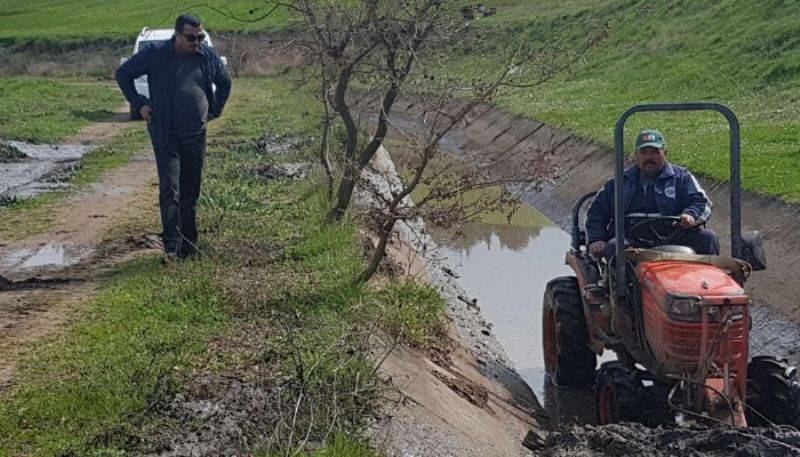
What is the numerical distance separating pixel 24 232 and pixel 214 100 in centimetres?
318

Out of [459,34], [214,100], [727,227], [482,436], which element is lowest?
[482,436]

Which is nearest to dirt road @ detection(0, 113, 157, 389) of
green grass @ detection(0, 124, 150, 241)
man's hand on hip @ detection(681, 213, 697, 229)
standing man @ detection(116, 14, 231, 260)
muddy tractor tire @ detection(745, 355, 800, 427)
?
green grass @ detection(0, 124, 150, 241)

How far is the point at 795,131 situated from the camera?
59.4ft

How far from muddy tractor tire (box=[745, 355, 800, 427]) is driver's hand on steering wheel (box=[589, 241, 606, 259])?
1357 millimetres

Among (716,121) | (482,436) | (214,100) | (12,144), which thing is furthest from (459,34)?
(12,144)

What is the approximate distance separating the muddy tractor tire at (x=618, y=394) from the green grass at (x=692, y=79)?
4.34 meters

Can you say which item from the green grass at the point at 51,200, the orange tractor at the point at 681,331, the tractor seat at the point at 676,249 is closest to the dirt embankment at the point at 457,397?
the orange tractor at the point at 681,331

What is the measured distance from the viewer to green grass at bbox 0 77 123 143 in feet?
79.6

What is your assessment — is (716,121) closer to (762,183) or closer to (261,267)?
(762,183)

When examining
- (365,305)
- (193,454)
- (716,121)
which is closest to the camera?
(193,454)

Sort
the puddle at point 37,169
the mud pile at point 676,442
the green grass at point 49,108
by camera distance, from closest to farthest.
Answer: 1. the mud pile at point 676,442
2. the puddle at point 37,169
3. the green grass at point 49,108

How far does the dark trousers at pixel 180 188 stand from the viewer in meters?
10.2

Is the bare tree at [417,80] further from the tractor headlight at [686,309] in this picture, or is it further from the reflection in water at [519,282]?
the tractor headlight at [686,309]

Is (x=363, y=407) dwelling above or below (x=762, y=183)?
below
